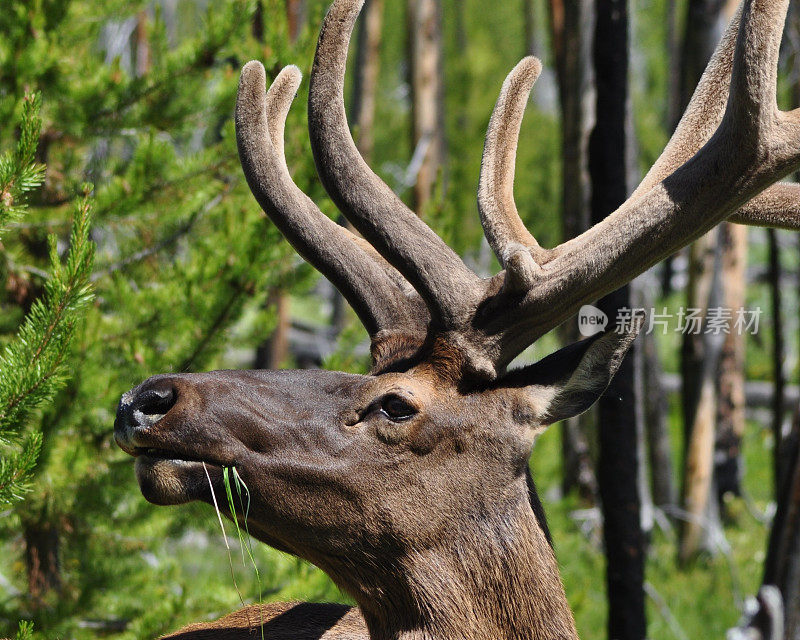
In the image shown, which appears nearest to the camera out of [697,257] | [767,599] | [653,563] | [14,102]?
[14,102]

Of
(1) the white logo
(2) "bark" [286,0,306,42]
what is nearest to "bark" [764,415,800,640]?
(1) the white logo

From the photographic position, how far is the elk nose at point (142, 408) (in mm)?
2598

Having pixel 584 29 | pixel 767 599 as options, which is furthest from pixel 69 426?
pixel 584 29

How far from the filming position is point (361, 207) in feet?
9.75

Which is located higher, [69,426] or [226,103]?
[226,103]

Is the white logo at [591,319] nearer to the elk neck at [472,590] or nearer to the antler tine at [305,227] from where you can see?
the antler tine at [305,227]

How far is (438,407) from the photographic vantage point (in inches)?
112

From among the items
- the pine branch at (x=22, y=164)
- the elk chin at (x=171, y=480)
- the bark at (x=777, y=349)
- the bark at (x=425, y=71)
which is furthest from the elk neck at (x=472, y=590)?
the bark at (x=425, y=71)

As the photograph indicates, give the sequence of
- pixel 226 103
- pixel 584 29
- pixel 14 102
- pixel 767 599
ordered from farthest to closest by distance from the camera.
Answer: pixel 584 29
pixel 226 103
pixel 767 599
pixel 14 102

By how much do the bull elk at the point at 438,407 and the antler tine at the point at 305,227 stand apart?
0.43 ft

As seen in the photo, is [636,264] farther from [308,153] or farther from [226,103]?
[226,103]

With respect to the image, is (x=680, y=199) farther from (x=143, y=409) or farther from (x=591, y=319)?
(x=591, y=319)

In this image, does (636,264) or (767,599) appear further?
(767,599)

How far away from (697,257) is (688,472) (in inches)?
73.4
